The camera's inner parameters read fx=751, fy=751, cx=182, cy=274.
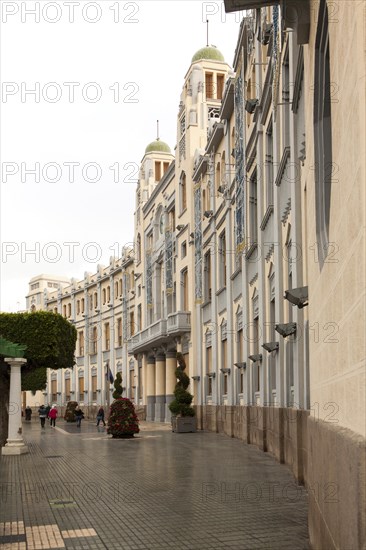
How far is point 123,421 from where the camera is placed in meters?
30.2

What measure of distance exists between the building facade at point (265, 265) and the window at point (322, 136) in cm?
2

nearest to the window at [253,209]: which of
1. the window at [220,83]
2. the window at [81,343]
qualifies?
the window at [220,83]

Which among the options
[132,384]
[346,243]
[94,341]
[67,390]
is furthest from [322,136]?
[67,390]

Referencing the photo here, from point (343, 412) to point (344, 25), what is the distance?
2675 mm

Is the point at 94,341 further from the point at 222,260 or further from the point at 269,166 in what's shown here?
the point at 269,166

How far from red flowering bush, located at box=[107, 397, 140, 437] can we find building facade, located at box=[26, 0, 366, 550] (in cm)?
351

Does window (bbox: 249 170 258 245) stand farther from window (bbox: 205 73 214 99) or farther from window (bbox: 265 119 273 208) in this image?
window (bbox: 205 73 214 99)

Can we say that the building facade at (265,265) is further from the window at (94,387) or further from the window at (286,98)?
the window at (94,387)

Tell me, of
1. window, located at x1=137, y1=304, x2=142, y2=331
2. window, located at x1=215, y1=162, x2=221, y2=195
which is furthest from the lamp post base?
window, located at x1=137, y1=304, x2=142, y2=331

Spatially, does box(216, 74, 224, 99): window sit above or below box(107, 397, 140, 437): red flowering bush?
above

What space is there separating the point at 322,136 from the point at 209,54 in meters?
34.0

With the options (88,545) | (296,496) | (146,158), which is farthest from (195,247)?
(88,545)

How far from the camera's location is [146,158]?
172ft

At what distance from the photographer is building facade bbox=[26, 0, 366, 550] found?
4.96m
